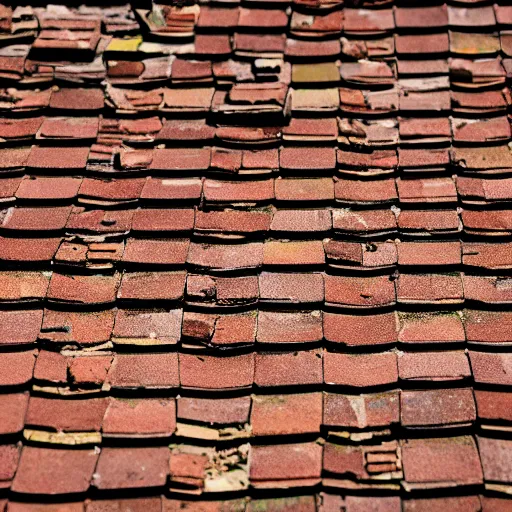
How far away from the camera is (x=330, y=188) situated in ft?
7.88

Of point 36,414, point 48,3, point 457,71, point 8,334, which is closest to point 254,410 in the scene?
point 36,414

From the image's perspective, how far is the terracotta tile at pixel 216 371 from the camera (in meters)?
1.98

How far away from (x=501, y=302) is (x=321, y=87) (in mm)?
1350

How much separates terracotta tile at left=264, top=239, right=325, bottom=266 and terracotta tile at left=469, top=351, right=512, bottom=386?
0.70m

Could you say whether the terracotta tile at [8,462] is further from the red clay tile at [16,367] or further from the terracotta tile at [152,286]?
the terracotta tile at [152,286]

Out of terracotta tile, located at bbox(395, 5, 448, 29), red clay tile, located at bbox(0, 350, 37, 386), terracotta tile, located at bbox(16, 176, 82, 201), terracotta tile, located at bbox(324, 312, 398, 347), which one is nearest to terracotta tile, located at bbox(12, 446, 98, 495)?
red clay tile, located at bbox(0, 350, 37, 386)

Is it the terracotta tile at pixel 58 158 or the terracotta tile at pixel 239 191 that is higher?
the terracotta tile at pixel 58 158

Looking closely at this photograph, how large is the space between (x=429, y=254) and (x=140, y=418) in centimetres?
132

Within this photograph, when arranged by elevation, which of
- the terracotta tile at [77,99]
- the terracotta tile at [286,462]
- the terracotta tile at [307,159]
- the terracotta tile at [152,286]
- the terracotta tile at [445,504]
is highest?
the terracotta tile at [77,99]

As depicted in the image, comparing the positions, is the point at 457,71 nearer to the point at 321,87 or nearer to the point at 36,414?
the point at 321,87

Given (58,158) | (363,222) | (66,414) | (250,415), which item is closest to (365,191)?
(363,222)

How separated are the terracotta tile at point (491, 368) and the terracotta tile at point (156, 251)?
1208mm

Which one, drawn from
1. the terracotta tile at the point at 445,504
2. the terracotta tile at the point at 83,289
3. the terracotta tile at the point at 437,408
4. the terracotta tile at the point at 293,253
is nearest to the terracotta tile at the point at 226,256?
the terracotta tile at the point at 293,253

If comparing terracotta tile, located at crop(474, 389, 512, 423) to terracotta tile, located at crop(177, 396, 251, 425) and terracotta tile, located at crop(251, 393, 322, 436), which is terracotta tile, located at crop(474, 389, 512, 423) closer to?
terracotta tile, located at crop(251, 393, 322, 436)
